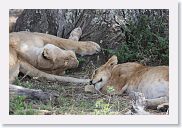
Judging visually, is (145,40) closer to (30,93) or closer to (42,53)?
(42,53)

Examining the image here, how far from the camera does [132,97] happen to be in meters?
6.21

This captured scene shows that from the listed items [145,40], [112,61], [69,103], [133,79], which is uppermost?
[145,40]

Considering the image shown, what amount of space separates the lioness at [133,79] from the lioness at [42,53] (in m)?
0.15

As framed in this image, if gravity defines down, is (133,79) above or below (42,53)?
below

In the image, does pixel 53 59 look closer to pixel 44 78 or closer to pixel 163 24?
pixel 44 78

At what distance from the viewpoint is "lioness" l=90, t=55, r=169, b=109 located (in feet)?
20.2

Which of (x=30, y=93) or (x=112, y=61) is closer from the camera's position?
(x=30, y=93)

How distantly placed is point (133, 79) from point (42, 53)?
0.64m

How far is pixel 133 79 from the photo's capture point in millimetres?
6266

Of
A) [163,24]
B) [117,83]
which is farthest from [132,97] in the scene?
[163,24]

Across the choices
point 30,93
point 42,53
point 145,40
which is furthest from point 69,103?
point 145,40

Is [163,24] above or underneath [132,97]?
above

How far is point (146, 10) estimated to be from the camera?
6.27 metres
